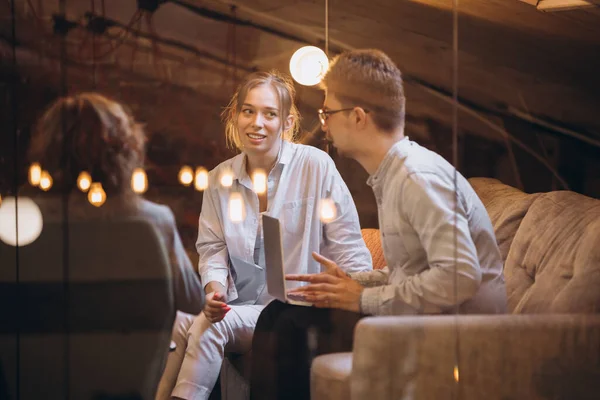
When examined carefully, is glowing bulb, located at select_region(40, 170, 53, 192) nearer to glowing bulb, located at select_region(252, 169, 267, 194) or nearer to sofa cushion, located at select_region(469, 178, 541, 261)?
glowing bulb, located at select_region(252, 169, 267, 194)

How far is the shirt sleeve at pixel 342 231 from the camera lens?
8.63 feet

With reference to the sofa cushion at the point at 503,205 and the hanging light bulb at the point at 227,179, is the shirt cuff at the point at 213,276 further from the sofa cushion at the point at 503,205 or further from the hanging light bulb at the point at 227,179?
the sofa cushion at the point at 503,205

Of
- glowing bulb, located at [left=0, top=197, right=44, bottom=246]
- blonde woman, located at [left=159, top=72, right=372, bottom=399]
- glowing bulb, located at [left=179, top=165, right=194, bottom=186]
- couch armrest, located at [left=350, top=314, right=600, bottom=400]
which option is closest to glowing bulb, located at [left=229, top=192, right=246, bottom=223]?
blonde woman, located at [left=159, top=72, right=372, bottom=399]

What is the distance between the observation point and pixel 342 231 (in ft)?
8.67

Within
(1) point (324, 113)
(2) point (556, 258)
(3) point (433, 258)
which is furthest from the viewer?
(2) point (556, 258)

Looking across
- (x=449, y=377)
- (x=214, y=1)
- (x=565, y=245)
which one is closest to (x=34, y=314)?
(x=214, y=1)

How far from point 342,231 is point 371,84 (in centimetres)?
43

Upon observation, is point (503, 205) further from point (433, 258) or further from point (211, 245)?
point (211, 245)

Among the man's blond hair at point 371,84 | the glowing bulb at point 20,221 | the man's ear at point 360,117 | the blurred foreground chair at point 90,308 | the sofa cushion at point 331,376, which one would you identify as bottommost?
the sofa cushion at point 331,376

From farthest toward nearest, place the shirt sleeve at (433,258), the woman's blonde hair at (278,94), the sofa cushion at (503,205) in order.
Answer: the sofa cushion at (503,205)
the woman's blonde hair at (278,94)
the shirt sleeve at (433,258)

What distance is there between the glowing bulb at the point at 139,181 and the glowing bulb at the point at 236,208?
0.82ft

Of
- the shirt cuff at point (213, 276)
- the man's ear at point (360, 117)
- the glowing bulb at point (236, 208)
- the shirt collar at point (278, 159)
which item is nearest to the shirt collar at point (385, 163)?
the man's ear at point (360, 117)

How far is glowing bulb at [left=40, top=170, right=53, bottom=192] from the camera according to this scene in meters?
2.65

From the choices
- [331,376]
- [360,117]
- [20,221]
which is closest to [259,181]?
[360,117]
